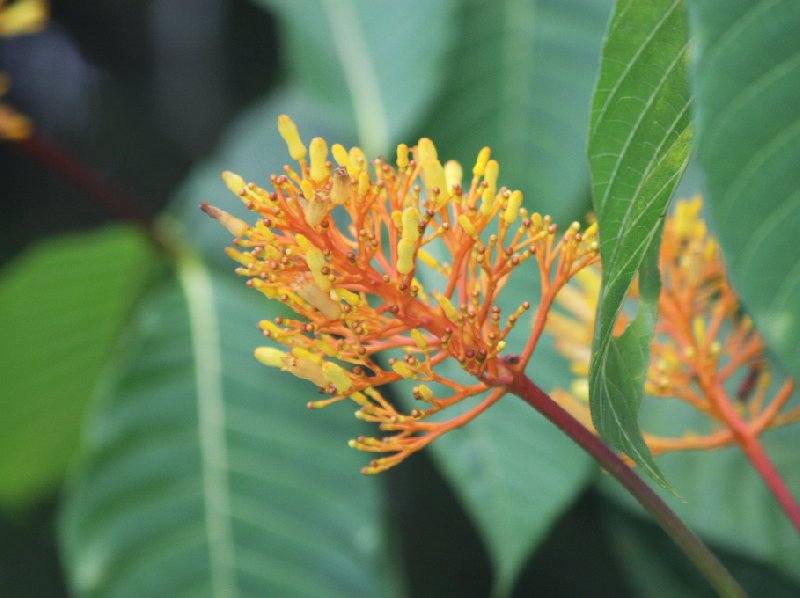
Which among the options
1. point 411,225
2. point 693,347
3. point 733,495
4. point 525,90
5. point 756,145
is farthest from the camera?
point 525,90

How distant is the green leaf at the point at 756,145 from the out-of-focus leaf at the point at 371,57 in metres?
0.96

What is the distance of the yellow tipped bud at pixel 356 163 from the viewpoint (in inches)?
22.8

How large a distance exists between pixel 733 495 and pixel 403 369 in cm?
69

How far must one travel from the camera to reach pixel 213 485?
1.24 m

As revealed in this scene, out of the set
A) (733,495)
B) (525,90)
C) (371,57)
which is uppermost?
(371,57)

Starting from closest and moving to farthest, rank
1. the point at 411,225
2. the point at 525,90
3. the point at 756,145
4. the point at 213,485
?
the point at 756,145, the point at 411,225, the point at 213,485, the point at 525,90

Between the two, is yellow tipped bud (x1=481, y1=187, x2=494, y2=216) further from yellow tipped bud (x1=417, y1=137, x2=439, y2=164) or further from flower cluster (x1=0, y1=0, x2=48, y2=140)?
flower cluster (x1=0, y1=0, x2=48, y2=140)

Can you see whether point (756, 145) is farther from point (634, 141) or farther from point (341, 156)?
point (341, 156)

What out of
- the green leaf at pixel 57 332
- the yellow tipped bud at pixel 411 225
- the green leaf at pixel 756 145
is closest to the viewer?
the green leaf at pixel 756 145

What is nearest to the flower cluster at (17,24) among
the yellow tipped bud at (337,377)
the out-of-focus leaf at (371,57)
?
the out-of-focus leaf at (371,57)

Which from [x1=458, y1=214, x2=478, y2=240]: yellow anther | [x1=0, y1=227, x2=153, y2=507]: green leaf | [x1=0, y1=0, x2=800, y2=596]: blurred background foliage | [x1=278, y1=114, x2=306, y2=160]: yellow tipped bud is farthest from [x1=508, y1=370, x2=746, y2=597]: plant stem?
[x1=0, y1=227, x2=153, y2=507]: green leaf

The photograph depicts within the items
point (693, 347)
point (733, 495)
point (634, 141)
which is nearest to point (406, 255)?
point (634, 141)

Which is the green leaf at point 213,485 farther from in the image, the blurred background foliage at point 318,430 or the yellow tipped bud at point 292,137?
the yellow tipped bud at point 292,137

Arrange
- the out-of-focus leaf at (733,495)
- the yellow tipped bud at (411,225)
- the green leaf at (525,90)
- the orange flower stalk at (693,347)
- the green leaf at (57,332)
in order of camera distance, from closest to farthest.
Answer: the yellow tipped bud at (411,225), the orange flower stalk at (693,347), the out-of-focus leaf at (733,495), the green leaf at (525,90), the green leaf at (57,332)
